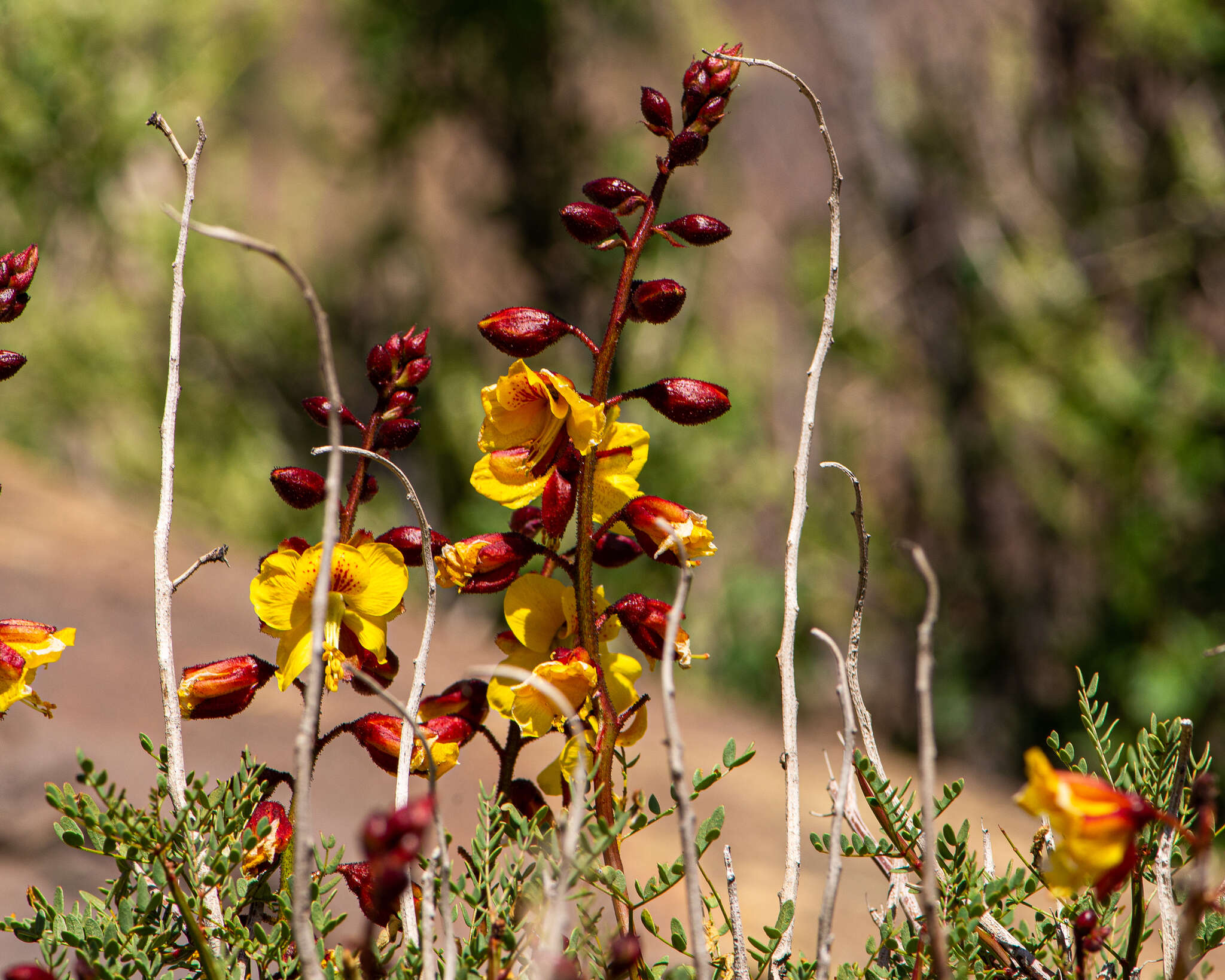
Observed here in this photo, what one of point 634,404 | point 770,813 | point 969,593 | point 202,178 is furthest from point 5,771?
point 202,178

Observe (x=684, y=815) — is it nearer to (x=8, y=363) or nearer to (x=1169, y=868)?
(x=1169, y=868)

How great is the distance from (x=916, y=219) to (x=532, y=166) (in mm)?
1848

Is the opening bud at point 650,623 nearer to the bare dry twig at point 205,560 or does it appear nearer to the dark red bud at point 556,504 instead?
the dark red bud at point 556,504

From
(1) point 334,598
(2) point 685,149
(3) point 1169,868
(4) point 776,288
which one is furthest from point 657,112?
(4) point 776,288

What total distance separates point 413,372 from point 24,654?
33 cm

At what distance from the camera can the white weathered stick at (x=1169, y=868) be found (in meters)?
0.73

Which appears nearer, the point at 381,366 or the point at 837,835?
the point at 837,835

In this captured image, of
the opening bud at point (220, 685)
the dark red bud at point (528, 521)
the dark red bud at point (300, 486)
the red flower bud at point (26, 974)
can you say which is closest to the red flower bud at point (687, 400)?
the dark red bud at point (528, 521)

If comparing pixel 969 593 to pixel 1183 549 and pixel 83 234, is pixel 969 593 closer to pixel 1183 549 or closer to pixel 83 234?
pixel 1183 549

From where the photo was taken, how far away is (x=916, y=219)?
4750mm

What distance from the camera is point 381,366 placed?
2.69 feet

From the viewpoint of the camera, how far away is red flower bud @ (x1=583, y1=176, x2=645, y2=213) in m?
0.86

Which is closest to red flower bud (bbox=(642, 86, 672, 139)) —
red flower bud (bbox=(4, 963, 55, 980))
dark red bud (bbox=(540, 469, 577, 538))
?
dark red bud (bbox=(540, 469, 577, 538))

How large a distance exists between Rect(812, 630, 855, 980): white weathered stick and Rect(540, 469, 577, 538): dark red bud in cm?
20
